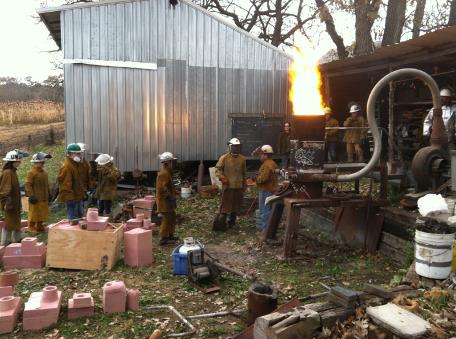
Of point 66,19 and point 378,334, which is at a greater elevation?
point 66,19

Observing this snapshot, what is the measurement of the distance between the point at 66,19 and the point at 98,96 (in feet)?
8.11

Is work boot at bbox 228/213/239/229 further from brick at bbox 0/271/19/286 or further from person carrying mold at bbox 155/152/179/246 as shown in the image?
brick at bbox 0/271/19/286

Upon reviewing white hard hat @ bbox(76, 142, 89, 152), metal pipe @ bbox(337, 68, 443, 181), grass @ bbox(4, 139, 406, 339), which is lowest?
grass @ bbox(4, 139, 406, 339)

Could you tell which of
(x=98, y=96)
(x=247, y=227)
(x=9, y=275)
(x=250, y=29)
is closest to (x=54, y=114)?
(x=250, y=29)

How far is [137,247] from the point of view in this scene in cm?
786

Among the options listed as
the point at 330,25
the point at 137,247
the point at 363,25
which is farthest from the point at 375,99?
the point at 330,25

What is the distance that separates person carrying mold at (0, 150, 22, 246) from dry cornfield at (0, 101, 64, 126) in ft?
97.5

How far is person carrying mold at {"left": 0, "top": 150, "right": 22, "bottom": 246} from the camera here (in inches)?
339

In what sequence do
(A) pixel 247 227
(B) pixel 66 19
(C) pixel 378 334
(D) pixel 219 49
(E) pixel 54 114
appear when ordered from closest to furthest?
(C) pixel 378 334 → (A) pixel 247 227 → (B) pixel 66 19 → (D) pixel 219 49 → (E) pixel 54 114

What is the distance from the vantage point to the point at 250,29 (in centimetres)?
2634

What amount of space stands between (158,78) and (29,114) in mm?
26382

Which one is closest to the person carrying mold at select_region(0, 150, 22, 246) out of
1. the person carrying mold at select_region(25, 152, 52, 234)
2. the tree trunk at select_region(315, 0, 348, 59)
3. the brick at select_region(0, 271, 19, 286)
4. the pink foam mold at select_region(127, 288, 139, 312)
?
the person carrying mold at select_region(25, 152, 52, 234)

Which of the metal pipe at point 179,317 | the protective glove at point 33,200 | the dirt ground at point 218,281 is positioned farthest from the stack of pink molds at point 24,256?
the metal pipe at point 179,317

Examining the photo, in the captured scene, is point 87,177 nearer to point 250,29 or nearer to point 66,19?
point 66,19
